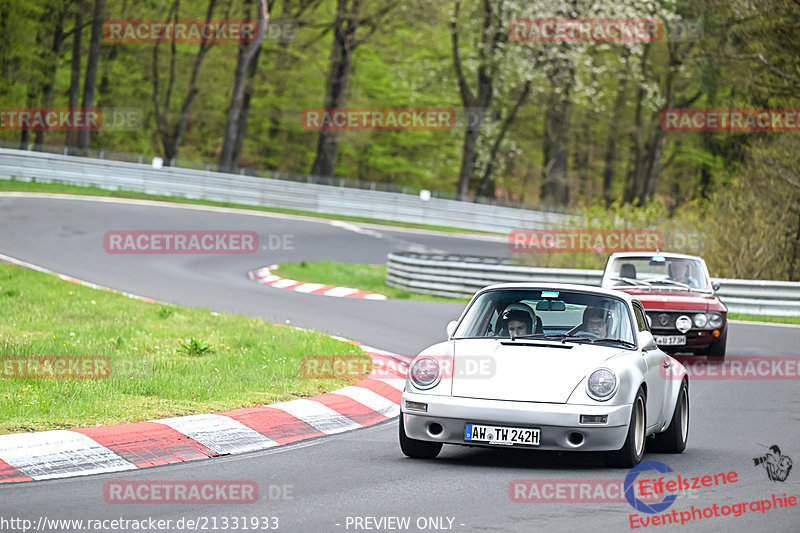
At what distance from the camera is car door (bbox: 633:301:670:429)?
8.53 meters

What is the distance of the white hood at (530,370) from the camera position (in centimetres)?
782

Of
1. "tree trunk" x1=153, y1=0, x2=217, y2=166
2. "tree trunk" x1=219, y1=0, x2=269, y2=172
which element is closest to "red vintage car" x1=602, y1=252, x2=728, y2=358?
"tree trunk" x1=219, y1=0, x2=269, y2=172

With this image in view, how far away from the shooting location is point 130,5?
6097 centimetres

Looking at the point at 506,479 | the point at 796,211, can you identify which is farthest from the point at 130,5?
the point at 506,479

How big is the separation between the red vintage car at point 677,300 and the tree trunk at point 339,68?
115 feet

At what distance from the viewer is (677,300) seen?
15.4 m
